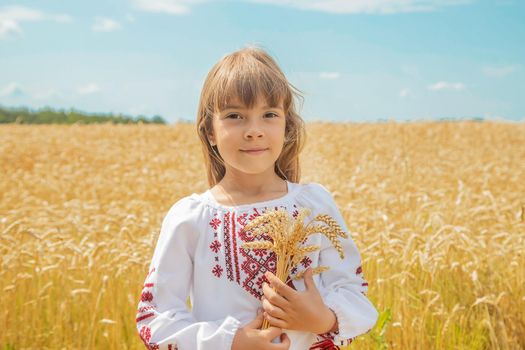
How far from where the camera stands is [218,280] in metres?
2.16

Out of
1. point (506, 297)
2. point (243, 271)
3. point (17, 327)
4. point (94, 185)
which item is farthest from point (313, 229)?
point (94, 185)

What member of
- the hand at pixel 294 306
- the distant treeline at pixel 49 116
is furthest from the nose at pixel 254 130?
the distant treeline at pixel 49 116

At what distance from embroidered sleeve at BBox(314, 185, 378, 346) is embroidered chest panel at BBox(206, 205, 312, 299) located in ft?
0.70

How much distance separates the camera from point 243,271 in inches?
84.7

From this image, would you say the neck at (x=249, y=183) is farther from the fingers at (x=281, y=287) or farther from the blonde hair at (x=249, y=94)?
the fingers at (x=281, y=287)

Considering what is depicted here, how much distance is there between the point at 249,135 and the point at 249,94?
0.14 meters

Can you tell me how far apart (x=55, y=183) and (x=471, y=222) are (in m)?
6.71

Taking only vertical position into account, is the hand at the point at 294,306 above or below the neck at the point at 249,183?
below

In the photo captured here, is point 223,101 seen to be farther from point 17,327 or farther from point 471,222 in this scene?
point 471,222

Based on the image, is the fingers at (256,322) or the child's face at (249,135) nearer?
the fingers at (256,322)

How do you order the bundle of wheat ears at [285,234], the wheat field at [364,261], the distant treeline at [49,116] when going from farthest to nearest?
the distant treeline at [49,116] → the wheat field at [364,261] → the bundle of wheat ears at [285,234]

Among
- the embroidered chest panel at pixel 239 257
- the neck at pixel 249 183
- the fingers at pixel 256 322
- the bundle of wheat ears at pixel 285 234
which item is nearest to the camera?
the bundle of wheat ears at pixel 285 234

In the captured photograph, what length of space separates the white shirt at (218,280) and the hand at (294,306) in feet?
0.34

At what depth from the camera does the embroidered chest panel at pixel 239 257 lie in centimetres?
214
